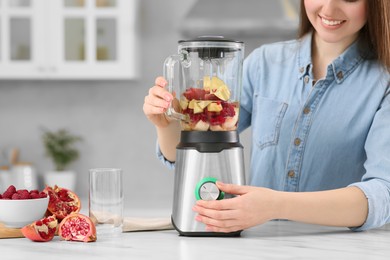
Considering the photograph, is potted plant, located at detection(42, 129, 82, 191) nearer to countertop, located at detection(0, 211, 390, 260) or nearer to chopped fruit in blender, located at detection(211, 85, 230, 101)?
countertop, located at detection(0, 211, 390, 260)

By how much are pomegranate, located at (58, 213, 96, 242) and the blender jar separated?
0.28 m

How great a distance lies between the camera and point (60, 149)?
3762mm

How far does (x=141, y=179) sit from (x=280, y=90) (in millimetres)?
2003

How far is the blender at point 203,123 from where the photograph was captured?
1473 mm

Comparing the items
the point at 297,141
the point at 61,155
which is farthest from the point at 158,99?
the point at 61,155

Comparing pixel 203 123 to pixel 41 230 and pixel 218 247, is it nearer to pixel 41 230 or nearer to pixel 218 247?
pixel 218 247

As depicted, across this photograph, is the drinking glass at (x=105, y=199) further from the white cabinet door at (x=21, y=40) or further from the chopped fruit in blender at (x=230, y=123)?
the white cabinet door at (x=21, y=40)

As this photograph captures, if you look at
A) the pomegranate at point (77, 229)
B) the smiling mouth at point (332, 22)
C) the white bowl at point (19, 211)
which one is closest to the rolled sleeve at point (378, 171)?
the smiling mouth at point (332, 22)

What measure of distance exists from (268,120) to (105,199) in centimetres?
63

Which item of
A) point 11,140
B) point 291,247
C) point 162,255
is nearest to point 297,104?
point 291,247

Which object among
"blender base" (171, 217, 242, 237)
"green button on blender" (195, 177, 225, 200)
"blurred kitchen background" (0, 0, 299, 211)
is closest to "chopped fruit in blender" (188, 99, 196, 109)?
"green button on blender" (195, 177, 225, 200)

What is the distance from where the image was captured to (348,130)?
1837mm

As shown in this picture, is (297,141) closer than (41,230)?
No

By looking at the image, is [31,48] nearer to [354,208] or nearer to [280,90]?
[280,90]
